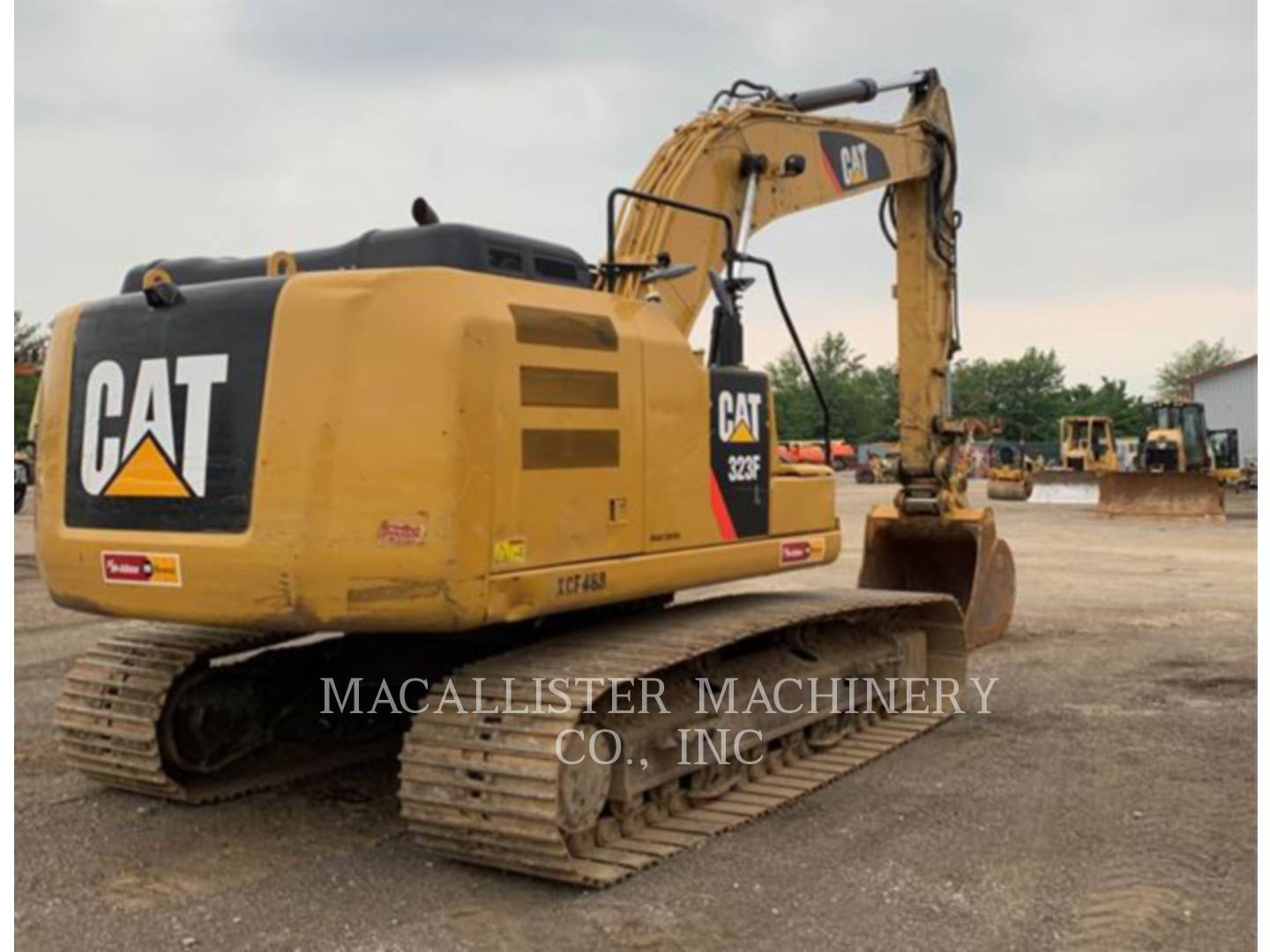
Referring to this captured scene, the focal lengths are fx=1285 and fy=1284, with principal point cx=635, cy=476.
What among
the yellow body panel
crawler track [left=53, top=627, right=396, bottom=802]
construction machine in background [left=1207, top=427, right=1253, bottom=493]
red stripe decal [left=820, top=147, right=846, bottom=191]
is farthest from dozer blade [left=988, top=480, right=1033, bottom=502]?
the yellow body panel

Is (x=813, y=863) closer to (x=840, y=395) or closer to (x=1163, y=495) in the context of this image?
(x=1163, y=495)

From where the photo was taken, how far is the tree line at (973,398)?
73.3 metres

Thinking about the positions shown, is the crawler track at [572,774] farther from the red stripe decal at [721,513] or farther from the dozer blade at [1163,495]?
the dozer blade at [1163,495]

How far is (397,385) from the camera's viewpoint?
4.48 meters

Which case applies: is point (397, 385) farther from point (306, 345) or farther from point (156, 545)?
point (156, 545)

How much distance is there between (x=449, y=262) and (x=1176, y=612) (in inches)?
350

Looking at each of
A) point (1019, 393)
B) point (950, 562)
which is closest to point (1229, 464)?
point (950, 562)

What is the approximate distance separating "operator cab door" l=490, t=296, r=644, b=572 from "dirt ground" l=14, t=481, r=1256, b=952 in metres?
1.28

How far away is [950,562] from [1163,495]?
16.5 meters

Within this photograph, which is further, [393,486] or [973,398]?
[973,398]

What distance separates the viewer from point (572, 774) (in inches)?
184

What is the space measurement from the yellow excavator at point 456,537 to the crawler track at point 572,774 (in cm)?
2

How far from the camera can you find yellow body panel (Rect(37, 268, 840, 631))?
14.6ft

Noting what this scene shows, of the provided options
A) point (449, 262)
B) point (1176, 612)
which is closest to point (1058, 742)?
point (449, 262)
